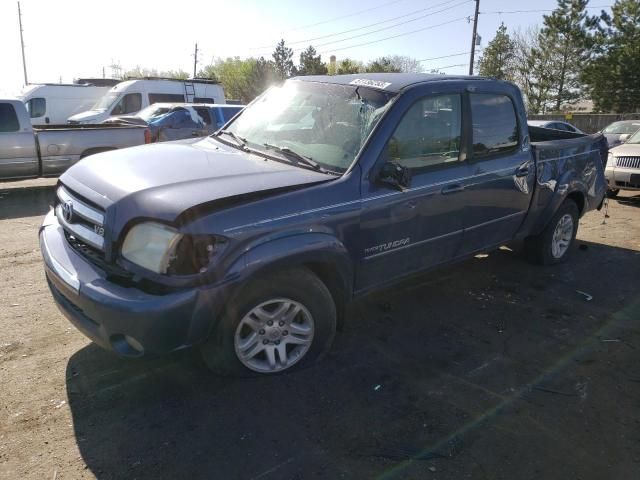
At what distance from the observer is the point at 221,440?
273cm

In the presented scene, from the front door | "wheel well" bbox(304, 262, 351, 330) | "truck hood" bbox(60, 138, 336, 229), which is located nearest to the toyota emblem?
"truck hood" bbox(60, 138, 336, 229)

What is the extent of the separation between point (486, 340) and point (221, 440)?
2267mm

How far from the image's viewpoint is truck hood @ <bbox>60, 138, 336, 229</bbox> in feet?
9.04

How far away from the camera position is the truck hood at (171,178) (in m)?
2.76

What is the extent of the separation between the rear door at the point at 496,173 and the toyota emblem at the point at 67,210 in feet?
9.61

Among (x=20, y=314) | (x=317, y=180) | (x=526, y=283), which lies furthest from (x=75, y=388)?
(x=526, y=283)

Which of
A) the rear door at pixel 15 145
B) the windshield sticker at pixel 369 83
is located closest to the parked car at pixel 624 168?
the windshield sticker at pixel 369 83

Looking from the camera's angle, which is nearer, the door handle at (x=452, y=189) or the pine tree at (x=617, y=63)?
the door handle at (x=452, y=189)

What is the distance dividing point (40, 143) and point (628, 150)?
11386mm

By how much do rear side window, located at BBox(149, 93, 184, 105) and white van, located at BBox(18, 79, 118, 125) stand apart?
12.5ft

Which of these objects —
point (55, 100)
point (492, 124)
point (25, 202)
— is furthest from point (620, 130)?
point (55, 100)

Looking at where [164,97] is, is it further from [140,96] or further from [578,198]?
[578,198]

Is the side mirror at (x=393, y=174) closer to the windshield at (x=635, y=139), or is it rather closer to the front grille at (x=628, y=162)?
the front grille at (x=628, y=162)

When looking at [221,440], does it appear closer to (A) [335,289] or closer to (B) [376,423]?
(B) [376,423]
